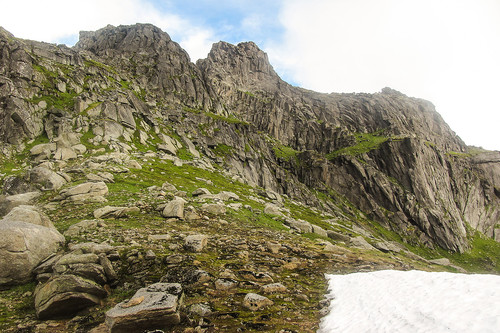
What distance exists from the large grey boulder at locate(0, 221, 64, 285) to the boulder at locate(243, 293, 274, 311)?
9.33 metres

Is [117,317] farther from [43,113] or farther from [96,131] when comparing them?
[43,113]

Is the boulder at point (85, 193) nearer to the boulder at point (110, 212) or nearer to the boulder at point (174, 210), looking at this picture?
the boulder at point (110, 212)

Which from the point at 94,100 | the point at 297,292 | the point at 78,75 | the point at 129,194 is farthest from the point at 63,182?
the point at 78,75

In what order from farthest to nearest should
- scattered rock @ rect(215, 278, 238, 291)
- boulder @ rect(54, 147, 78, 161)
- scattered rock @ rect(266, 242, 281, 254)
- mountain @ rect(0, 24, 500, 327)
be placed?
boulder @ rect(54, 147, 78, 161), mountain @ rect(0, 24, 500, 327), scattered rock @ rect(266, 242, 281, 254), scattered rock @ rect(215, 278, 238, 291)

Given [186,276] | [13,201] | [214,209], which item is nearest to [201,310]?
[186,276]

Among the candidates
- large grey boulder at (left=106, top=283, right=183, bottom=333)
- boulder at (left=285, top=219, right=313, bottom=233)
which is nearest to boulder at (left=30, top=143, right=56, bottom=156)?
boulder at (left=285, top=219, right=313, bottom=233)

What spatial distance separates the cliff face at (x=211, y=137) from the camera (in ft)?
194

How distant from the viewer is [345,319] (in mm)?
8547

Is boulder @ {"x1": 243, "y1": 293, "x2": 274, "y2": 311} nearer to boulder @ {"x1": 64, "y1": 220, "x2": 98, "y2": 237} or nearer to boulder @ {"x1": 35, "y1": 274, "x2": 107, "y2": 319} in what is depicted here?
boulder @ {"x1": 35, "y1": 274, "x2": 107, "y2": 319}

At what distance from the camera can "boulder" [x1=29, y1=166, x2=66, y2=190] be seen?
83.1 ft

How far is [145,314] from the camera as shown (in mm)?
7238

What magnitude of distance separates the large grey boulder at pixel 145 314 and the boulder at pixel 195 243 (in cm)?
533

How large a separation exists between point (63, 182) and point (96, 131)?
3626 centimetres

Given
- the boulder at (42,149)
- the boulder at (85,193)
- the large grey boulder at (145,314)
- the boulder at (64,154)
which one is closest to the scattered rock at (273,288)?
the large grey boulder at (145,314)
